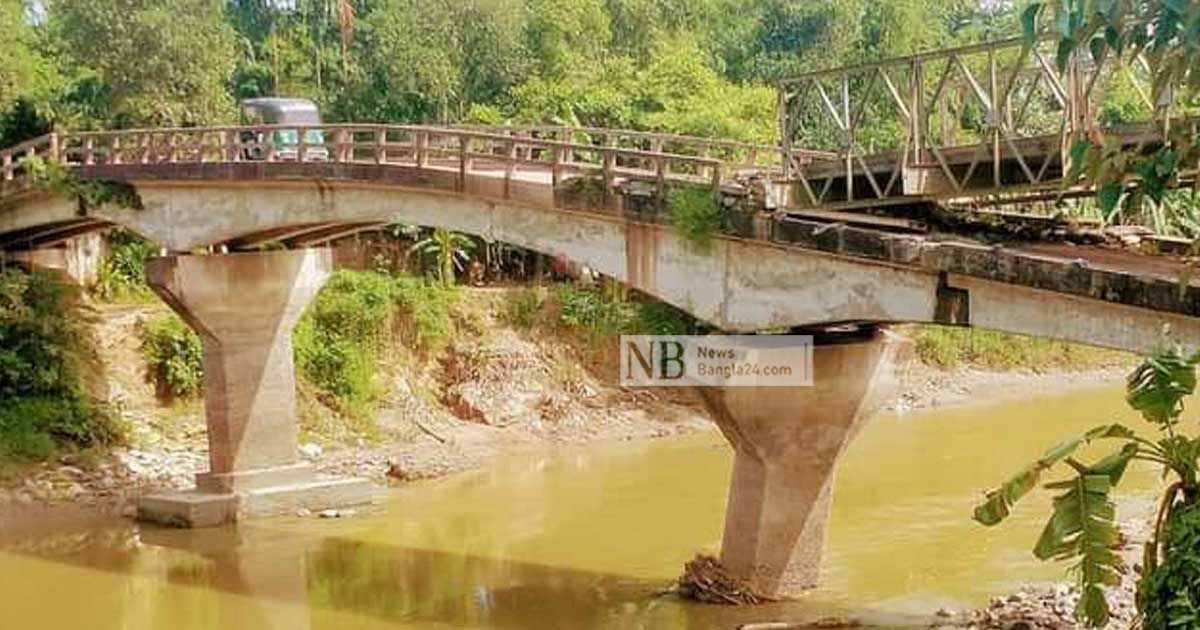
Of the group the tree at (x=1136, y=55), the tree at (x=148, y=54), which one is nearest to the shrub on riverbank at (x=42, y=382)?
the tree at (x=148, y=54)

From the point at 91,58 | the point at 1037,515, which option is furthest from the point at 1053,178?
the point at 91,58

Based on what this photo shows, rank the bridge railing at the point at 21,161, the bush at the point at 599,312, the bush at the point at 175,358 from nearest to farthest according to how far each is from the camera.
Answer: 1. the bridge railing at the point at 21,161
2. the bush at the point at 175,358
3. the bush at the point at 599,312

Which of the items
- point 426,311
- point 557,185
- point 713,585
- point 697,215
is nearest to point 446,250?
point 426,311

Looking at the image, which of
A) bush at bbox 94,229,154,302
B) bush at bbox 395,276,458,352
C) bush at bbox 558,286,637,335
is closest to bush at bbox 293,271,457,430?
bush at bbox 395,276,458,352

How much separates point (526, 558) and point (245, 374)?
23.1ft

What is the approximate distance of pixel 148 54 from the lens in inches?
1560

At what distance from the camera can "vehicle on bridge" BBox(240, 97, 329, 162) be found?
25.1 meters

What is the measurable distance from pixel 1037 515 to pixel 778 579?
708 centimetres

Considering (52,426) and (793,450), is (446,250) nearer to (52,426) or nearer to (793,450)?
(52,426)

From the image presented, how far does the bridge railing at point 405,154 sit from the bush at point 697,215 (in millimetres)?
230

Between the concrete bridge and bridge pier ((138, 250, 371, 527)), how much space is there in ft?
0.12

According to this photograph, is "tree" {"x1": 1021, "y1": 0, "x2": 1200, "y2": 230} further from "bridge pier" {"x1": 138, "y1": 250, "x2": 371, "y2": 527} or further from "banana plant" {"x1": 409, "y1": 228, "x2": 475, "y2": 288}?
"banana plant" {"x1": 409, "y1": 228, "x2": 475, "y2": 288}

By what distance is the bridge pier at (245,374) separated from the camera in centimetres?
2598

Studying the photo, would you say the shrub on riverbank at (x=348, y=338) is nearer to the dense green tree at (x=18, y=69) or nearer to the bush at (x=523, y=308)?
the bush at (x=523, y=308)
